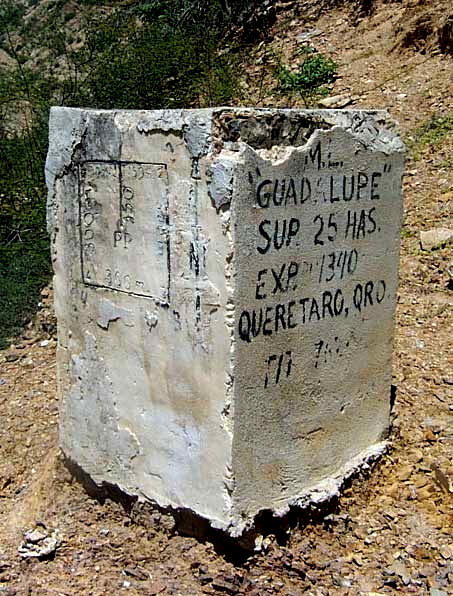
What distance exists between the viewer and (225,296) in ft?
8.86

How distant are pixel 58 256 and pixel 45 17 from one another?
18.4 m

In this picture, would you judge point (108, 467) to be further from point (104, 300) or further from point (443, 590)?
point (443, 590)

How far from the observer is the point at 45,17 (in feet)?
65.5

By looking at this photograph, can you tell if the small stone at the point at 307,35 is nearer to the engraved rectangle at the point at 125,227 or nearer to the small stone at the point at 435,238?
the small stone at the point at 435,238

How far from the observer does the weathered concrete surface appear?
2.73 meters

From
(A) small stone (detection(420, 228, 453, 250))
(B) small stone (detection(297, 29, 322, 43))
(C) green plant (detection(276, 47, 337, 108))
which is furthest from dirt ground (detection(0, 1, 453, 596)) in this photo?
(B) small stone (detection(297, 29, 322, 43))

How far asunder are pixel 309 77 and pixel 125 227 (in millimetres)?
6995

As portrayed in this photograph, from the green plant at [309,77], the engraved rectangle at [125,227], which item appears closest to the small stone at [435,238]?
the engraved rectangle at [125,227]

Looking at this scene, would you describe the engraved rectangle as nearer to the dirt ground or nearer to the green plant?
the dirt ground

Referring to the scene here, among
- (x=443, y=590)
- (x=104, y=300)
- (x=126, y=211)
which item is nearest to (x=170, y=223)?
(x=126, y=211)

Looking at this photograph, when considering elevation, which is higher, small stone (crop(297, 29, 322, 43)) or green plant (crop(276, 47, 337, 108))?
small stone (crop(297, 29, 322, 43))

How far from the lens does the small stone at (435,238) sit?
5812mm

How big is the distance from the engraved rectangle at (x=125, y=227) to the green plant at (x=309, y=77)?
254 inches

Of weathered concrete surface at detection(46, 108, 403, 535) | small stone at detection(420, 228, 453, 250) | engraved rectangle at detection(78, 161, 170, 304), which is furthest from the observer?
small stone at detection(420, 228, 453, 250)
